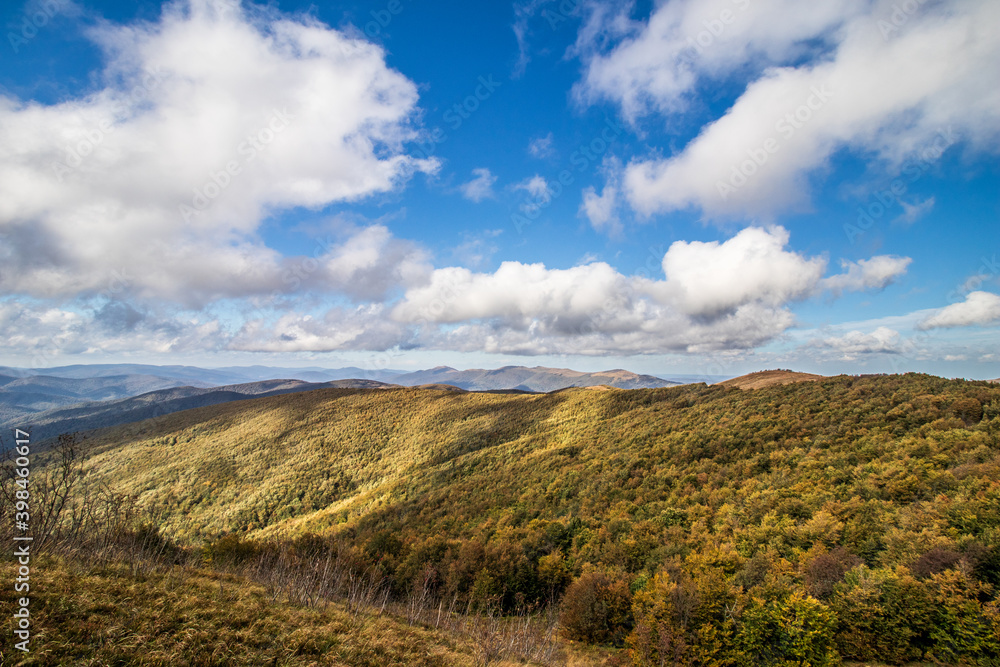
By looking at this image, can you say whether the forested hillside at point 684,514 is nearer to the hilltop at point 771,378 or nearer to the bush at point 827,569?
the bush at point 827,569

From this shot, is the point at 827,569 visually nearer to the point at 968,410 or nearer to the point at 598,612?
the point at 598,612

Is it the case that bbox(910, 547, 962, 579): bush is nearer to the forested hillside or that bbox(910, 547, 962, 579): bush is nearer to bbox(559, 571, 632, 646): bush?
the forested hillside

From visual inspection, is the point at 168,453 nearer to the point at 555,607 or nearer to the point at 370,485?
the point at 370,485

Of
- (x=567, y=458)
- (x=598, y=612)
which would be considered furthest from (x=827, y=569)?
(x=567, y=458)

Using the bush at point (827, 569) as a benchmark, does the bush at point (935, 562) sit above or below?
above

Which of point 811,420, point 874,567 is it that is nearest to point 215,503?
point 874,567

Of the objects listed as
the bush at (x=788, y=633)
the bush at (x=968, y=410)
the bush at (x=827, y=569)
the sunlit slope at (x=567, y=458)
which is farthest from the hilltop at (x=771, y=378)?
the bush at (x=788, y=633)

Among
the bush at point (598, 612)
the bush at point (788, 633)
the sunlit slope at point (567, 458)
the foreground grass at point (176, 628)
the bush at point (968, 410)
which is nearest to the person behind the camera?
the foreground grass at point (176, 628)
